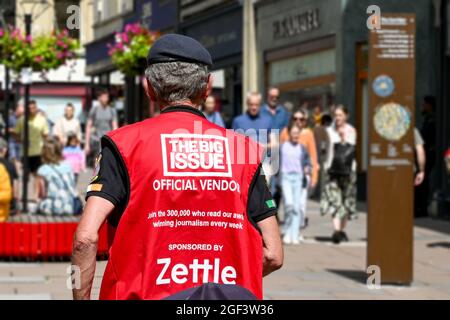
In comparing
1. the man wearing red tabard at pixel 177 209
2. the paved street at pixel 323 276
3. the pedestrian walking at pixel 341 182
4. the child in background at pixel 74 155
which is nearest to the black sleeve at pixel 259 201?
the man wearing red tabard at pixel 177 209

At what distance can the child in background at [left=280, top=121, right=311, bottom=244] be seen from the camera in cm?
1695

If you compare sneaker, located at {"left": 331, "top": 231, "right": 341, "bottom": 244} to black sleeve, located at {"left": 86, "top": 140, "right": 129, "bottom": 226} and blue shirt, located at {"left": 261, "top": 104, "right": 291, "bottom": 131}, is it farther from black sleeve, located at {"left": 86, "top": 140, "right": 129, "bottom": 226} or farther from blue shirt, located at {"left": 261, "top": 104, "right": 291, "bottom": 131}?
black sleeve, located at {"left": 86, "top": 140, "right": 129, "bottom": 226}

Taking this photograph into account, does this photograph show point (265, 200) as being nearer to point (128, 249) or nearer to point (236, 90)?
point (128, 249)

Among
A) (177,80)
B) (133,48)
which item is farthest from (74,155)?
(177,80)

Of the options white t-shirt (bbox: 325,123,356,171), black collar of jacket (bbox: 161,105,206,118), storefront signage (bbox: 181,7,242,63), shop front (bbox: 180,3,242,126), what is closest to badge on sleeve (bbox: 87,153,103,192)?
black collar of jacket (bbox: 161,105,206,118)

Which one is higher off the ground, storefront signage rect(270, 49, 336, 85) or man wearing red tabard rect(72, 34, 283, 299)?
storefront signage rect(270, 49, 336, 85)

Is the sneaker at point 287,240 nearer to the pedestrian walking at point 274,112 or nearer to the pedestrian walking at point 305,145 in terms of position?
the pedestrian walking at point 305,145

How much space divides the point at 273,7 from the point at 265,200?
85.7ft

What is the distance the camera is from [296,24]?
2842 cm

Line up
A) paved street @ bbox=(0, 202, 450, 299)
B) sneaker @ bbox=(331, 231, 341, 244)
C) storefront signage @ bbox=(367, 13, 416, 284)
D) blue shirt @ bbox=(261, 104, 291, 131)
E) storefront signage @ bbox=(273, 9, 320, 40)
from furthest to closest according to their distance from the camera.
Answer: storefront signage @ bbox=(273, 9, 320, 40) < blue shirt @ bbox=(261, 104, 291, 131) < sneaker @ bbox=(331, 231, 341, 244) < storefront signage @ bbox=(367, 13, 416, 284) < paved street @ bbox=(0, 202, 450, 299)

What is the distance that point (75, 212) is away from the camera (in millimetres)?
18609

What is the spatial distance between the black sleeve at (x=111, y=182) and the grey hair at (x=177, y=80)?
0.29m

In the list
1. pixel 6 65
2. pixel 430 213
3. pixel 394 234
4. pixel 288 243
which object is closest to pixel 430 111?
pixel 430 213

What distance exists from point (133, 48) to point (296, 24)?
20.2 feet
